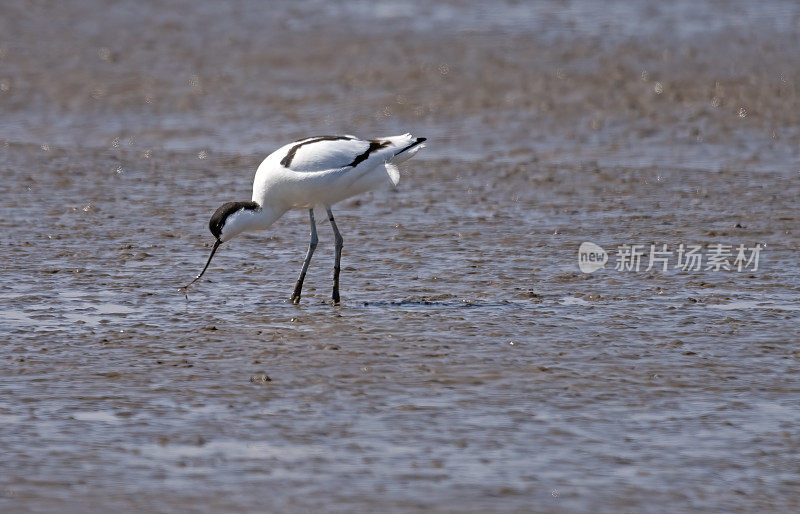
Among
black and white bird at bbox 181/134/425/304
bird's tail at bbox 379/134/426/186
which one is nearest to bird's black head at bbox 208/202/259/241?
black and white bird at bbox 181/134/425/304

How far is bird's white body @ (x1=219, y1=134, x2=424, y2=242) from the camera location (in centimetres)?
812

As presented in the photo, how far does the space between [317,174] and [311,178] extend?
4cm

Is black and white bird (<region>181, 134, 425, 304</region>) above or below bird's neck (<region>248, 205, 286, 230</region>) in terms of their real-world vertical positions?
above

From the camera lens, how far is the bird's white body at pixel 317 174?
8.12 metres

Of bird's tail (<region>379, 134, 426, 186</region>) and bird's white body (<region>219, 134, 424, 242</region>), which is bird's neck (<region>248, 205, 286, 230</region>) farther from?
bird's tail (<region>379, 134, 426, 186</region>)

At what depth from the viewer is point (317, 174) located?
810 centimetres

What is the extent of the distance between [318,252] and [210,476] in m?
4.50

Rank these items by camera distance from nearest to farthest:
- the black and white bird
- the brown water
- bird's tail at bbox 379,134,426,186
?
the brown water < the black and white bird < bird's tail at bbox 379,134,426,186

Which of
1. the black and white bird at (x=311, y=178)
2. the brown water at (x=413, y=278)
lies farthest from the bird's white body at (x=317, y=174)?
the brown water at (x=413, y=278)

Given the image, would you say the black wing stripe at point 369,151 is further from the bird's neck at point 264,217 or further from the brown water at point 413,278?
the brown water at point 413,278

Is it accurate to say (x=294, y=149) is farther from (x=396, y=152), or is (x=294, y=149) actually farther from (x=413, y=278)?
(x=413, y=278)

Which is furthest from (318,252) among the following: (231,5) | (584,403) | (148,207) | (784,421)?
(231,5)

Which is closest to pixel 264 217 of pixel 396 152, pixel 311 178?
pixel 311 178

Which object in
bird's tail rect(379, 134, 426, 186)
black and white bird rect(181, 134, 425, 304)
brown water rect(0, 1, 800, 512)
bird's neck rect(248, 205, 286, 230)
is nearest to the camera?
brown water rect(0, 1, 800, 512)
